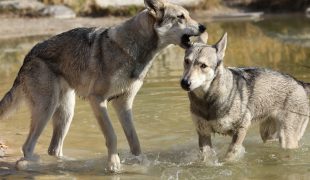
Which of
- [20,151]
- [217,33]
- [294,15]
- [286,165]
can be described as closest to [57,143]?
[20,151]

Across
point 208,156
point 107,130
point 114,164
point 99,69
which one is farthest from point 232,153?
point 99,69

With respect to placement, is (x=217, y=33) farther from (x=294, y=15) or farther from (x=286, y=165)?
(x=286, y=165)

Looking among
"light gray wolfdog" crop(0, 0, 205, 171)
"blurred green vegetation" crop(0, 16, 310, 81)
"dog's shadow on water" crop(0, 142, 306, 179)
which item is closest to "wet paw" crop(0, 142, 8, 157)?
"dog's shadow on water" crop(0, 142, 306, 179)

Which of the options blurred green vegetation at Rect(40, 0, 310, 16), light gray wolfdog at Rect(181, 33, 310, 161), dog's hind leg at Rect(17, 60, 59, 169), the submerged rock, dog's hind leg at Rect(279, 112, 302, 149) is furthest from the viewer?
blurred green vegetation at Rect(40, 0, 310, 16)

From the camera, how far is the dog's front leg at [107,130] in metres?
7.57

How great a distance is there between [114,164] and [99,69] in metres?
1.09

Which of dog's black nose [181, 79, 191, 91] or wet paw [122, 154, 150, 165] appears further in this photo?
wet paw [122, 154, 150, 165]

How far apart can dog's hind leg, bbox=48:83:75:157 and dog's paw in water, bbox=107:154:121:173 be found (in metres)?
0.96

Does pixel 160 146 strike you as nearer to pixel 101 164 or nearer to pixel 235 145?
pixel 101 164

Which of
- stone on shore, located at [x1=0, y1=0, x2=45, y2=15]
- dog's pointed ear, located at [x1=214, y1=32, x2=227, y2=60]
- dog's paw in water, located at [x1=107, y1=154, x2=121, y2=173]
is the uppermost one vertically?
dog's pointed ear, located at [x1=214, y1=32, x2=227, y2=60]

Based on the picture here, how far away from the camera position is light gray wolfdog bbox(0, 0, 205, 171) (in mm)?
7652

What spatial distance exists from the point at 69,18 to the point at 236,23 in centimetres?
583

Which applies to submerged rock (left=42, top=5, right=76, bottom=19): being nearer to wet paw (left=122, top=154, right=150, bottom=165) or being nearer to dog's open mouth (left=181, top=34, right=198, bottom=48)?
wet paw (left=122, top=154, right=150, bottom=165)

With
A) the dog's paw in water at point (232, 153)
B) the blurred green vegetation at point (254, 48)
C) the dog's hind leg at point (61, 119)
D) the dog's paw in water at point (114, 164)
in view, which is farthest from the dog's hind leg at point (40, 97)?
the blurred green vegetation at point (254, 48)
